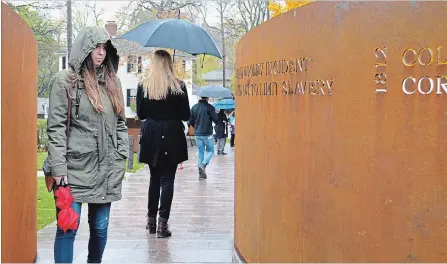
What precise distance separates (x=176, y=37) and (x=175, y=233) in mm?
2149

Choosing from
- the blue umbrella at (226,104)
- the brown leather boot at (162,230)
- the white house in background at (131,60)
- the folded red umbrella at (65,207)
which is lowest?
the brown leather boot at (162,230)

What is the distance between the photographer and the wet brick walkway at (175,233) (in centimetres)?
629

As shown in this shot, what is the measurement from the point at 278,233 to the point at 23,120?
1.94 metres

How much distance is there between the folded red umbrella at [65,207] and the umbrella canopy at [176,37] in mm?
3350

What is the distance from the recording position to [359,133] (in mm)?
3951

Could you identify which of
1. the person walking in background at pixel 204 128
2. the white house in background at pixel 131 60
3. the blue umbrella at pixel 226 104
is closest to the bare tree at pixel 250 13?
the white house in background at pixel 131 60

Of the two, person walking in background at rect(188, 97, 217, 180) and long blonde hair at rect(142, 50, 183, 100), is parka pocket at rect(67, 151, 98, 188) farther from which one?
person walking in background at rect(188, 97, 217, 180)

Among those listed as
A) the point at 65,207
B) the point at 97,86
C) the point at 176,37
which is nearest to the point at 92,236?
the point at 65,207

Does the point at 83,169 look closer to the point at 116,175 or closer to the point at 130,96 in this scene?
the point at 116,175

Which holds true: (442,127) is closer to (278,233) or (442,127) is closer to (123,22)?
(278,233)

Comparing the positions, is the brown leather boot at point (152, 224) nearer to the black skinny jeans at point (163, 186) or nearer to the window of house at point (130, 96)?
the black skinny jeans at point (163, 186)

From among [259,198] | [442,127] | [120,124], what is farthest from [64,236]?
[442,127]

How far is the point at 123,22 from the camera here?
38.9m

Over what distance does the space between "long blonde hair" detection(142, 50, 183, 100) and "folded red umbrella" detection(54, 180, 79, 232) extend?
265 centimetres
